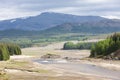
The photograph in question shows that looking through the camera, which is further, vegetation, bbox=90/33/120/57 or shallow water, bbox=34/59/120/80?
vegetation, bbox=90/33/120/57

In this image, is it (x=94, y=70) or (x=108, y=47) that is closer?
(x=94, y=70)

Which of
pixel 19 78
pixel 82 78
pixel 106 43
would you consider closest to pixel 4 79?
pixel 19 78

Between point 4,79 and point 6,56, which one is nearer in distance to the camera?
point 4,79

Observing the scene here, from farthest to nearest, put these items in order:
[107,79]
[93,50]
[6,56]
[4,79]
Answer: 1. [93,50]
2. [6,56]
3. [107,79]
4. [4,79]

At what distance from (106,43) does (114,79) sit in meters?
93.0

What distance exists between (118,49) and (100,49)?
15.8 meters

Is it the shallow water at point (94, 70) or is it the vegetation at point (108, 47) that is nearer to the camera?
the shallow water at point (94, 70)

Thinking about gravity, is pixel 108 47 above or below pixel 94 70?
above

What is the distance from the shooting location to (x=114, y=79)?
89188 mm

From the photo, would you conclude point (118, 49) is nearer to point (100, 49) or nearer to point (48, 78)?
point (100, 49)

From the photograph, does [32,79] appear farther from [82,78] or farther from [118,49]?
[118,49]

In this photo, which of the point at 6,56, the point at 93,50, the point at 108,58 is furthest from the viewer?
the point at 93,50

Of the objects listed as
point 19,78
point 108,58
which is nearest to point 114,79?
point 19,78

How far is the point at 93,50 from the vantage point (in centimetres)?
19088
